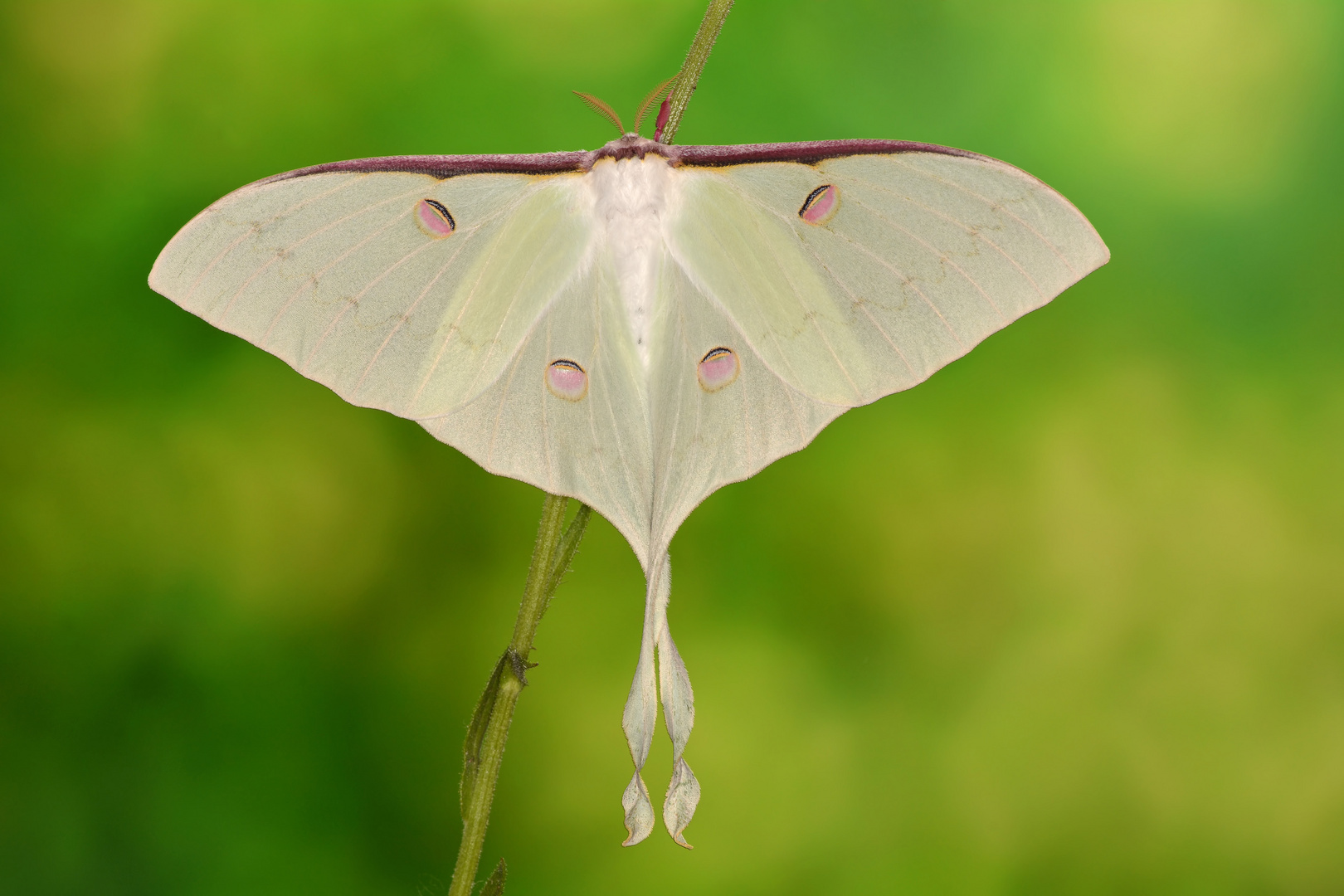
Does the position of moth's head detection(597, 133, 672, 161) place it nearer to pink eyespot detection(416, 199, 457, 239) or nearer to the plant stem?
pink eyespot detection(416, 199, 457, 239)

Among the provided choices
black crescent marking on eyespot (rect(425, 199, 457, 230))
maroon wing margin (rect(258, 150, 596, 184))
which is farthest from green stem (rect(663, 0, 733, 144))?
black crescent marking on eyespot (rect(425, 199, 457, 230))

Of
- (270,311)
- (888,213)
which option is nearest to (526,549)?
(270,311)

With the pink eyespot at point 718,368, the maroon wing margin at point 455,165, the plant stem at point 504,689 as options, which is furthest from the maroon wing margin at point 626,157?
the plant stem at point 504,689

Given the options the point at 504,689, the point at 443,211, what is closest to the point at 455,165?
the point at 443,211

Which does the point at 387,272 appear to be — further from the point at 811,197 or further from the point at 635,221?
the point at 811,197

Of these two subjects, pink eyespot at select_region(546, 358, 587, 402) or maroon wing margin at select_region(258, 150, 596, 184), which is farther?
pink eyespot at select_region(546, 358, 587, 402)

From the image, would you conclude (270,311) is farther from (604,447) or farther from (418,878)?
(418,878)
